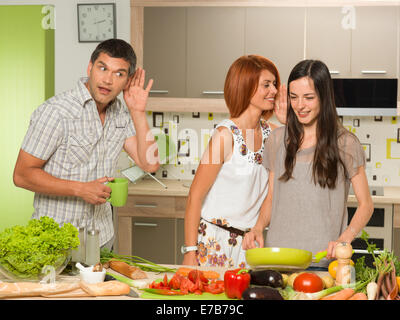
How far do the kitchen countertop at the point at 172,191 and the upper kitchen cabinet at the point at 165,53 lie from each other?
2.08 feet

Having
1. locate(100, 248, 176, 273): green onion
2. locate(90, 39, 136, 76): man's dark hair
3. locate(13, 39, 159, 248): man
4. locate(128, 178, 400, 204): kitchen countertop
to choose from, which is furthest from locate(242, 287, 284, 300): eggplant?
locate(128, 178, 400, 204): kitchen countertop

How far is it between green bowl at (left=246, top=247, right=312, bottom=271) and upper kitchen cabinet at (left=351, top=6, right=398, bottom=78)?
231cm

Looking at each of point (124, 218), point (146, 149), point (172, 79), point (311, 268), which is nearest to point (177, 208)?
point (124, 218)

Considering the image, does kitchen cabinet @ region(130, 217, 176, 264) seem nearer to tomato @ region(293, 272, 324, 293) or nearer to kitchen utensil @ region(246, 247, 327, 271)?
kitchen utensil @ region(246, 247, 327, 271)

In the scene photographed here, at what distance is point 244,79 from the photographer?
2.17m

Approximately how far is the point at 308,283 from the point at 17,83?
283 cm

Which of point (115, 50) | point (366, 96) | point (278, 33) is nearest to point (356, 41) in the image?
point (366, 96)

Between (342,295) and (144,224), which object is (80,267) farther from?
(144,224)

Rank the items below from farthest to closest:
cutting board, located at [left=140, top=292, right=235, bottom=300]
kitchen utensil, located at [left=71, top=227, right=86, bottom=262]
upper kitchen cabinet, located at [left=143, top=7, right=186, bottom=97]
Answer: upper kitchen cabinet, located at [left=143, top=7, right=186, bottom=97]
kitchen utensil, located at [left=71, top=227, right=86, bottom=262]
cutting board, located at [left=140, top=292, right=235, bottom=300]

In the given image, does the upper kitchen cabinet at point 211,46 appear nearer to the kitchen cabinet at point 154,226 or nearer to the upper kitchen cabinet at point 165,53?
the upper kitchen cabinet at point 165,53

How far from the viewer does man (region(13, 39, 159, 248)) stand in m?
2.14

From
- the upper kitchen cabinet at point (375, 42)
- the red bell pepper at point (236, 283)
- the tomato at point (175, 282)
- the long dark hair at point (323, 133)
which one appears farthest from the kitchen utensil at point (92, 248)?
the upper kitchen cabinet at point (375, 42)

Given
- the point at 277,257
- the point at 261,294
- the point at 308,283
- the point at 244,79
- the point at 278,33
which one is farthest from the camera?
the point at 278,33
